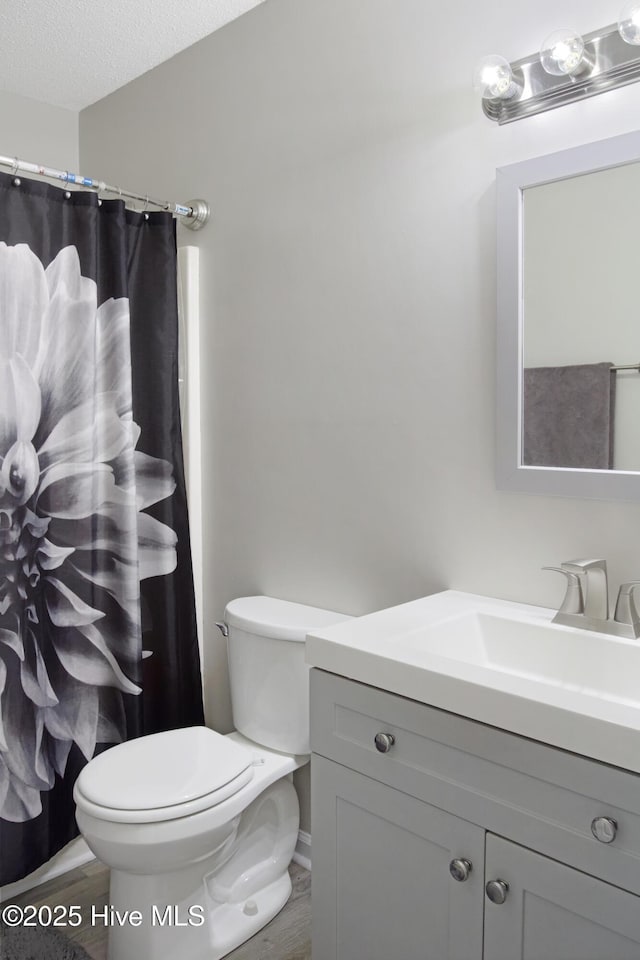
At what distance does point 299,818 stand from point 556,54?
2.03m

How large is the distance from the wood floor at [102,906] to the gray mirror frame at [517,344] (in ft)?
4.19

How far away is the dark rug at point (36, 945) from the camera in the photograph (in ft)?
6.03

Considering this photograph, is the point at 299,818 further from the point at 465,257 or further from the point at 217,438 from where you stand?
the point at 465,257

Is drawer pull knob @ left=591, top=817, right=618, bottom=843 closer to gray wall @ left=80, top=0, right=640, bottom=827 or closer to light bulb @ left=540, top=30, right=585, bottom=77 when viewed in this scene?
gray wall @ left=80, top=0, right=640, bottom=827

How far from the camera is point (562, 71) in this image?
1.43 m

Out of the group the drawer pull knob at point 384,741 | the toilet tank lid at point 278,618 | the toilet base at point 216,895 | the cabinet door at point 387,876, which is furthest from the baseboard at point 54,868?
the drawer pull knob at point 384,741

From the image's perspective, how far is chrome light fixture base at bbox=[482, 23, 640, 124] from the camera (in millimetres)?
1395

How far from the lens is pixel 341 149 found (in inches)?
77.7

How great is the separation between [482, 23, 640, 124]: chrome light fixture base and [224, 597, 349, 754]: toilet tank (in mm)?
1291

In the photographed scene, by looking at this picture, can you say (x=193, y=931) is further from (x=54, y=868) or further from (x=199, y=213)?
(x=199, y=213)

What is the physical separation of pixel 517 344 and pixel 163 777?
1.28 m

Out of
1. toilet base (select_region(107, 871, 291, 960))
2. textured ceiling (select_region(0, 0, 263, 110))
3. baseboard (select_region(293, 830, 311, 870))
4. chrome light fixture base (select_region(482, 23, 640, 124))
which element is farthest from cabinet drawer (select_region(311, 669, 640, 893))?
textured ceiling (select_region(0, 0, 263, 110))

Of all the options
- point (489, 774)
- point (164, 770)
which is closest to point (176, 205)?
point (164, 770)

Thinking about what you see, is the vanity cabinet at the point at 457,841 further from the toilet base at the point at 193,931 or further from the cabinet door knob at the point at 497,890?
the toilet base at the point at 193,931
